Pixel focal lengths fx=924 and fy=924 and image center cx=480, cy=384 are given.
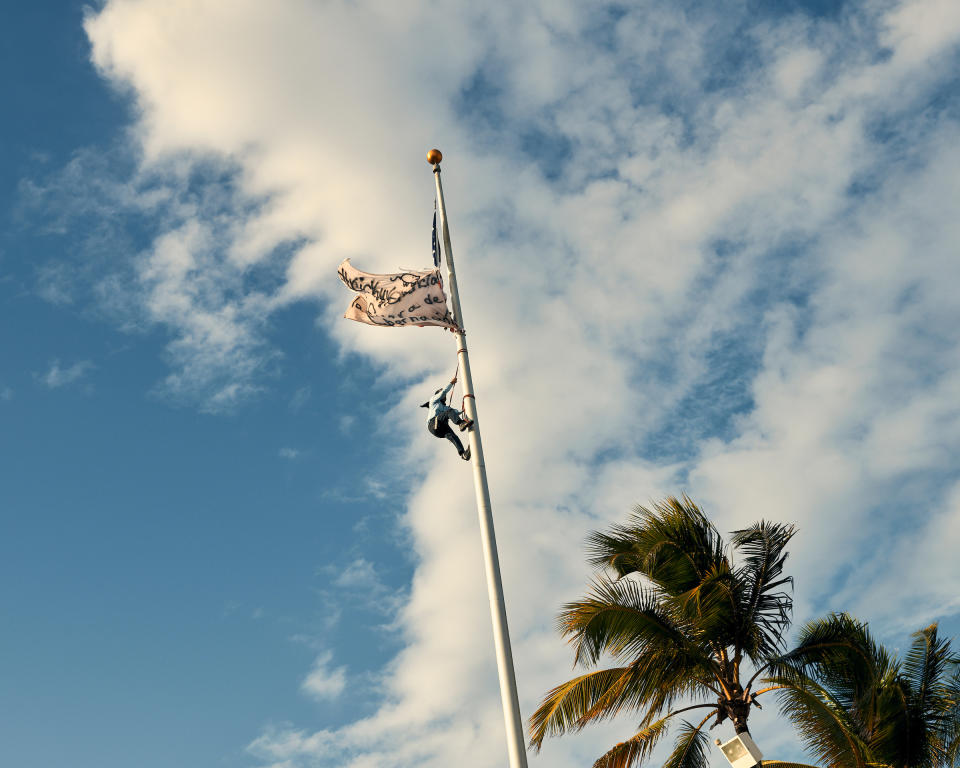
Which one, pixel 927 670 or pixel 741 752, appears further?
pixel 927 670

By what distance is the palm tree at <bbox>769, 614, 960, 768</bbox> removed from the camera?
1548 centimetres

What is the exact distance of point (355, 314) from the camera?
16625mm

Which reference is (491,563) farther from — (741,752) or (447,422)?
(741,752)

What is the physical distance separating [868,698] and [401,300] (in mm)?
11041

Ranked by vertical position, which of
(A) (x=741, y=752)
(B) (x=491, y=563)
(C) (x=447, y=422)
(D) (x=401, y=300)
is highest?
(D) (x=401, y=300)

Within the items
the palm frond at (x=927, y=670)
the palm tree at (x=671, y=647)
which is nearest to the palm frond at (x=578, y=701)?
the palm tree at (x=671, y=647)

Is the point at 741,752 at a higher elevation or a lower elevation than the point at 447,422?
lower

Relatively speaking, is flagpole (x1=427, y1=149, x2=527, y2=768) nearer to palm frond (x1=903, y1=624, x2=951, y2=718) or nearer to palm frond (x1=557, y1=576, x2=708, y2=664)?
palm frond (x1=557, y1=576, x2=708, y2=664)

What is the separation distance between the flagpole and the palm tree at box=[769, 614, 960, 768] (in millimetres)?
5850

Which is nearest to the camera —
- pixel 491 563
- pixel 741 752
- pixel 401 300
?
pixel 491 563

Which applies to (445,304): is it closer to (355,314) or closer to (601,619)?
(355,314)

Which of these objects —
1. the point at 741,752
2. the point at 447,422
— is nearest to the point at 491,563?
the point at 447,422

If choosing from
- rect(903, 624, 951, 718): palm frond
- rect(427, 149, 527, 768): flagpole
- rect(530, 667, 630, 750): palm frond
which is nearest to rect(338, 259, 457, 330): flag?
rect(427, 149, 527, 768): flagpole

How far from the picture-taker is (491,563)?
13.2 metres
